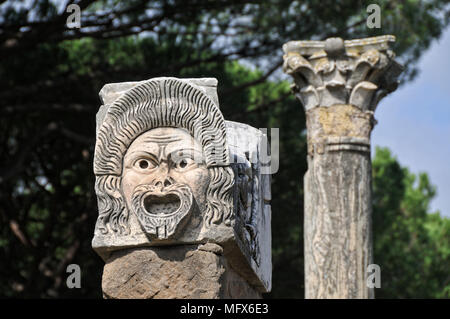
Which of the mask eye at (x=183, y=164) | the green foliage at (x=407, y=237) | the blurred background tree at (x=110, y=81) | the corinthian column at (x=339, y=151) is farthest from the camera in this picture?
the green foliage at (x=407, y=237)

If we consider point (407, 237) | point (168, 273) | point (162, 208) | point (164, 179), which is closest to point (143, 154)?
point (164, 179)

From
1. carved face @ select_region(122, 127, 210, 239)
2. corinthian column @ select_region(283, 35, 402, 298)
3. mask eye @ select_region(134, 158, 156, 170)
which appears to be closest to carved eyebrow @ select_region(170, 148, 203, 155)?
carved face @ select_region(122, 127, 210, 239)

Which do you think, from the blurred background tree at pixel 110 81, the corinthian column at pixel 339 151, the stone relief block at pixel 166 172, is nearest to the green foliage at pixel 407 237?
the blurred background tree at pixel 110 81

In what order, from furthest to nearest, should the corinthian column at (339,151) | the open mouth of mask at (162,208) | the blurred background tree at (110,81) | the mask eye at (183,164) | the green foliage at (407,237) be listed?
the green foliage at (407,237) < the blurred background tree at (110,81) < the corinthian column at (339,151) < the mask eye at (183,164) < the open mouth of mask at (162,208)

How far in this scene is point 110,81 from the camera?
10219 millimetres

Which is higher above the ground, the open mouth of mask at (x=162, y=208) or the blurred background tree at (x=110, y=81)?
the blurred background tree at (x=110, y=81)

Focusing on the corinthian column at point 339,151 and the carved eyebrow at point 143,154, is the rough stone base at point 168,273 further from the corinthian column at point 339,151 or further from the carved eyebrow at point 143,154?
the corinthian column at point 339,151

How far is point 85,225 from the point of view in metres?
11.5

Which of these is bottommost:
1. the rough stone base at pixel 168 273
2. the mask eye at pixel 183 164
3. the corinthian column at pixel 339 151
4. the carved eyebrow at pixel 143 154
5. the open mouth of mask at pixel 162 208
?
the rough stone base at pixel 168 273

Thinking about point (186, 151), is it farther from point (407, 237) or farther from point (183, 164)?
point (407, 237)

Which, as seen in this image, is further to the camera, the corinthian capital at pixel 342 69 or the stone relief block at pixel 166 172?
the corinthian capital at pixel 342 69

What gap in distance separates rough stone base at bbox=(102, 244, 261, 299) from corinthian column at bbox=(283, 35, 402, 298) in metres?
3.16

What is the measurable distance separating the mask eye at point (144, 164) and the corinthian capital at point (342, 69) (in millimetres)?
3604

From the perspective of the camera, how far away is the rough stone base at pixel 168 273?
355 cm
